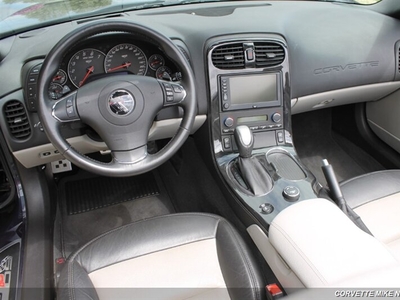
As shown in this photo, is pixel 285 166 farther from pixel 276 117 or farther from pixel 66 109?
pixel 66 109

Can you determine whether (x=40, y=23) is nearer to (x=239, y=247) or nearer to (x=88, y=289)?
(x=88, y=289)

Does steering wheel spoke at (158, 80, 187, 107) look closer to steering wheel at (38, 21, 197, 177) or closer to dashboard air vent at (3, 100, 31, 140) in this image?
steering wheel at (38, 21, 197, 177)

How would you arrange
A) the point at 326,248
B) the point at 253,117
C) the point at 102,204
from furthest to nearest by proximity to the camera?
the point at 102,204 < the point at 253,117 < the point at 326,248

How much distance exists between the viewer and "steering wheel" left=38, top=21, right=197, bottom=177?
1.24 m

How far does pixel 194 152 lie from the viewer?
7.01 ft

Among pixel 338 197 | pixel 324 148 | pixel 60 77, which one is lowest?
pixel 324 148

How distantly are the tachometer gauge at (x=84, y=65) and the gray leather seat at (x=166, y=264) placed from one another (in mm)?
551

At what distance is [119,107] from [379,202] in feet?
3.38

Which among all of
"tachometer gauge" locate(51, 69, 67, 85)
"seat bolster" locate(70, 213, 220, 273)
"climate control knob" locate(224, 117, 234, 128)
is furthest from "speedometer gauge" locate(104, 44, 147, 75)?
"seat bolster" locate(70, 213, 220, 273)

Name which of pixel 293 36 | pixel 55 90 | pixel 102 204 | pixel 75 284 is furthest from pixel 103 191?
pixel 293 36

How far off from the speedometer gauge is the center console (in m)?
0.29

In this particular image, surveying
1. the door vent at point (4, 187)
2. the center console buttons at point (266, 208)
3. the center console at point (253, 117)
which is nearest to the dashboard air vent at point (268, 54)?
the center console at point (253, 117)

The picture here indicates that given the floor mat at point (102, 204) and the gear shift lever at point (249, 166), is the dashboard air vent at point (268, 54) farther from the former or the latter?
the floor mat at point (102, 204)

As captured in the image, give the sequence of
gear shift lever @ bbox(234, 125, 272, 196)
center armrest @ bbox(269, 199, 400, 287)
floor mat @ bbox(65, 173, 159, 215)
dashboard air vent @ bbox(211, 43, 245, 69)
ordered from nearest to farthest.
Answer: center armrest @ bbox(269, 199, 400, 287), gear shift lever @ bbox(234, 125, 272, 196), dashboard air vent @ bbox(211, 43, 245, 69), floor mat @ bbox(65, 173, 159, 215)
